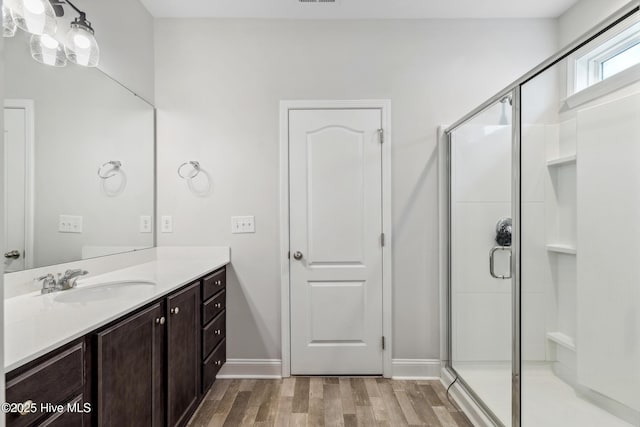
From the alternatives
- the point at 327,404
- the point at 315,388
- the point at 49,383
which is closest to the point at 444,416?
the point at 327,404

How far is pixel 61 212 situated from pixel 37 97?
55cm

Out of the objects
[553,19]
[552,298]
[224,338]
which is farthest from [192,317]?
[553,19]

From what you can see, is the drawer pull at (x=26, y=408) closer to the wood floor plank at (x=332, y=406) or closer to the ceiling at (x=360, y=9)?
the wood floor plank at (x=332, y=406)

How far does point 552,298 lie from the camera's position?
5.35 feet

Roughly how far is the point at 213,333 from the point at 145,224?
937 mm

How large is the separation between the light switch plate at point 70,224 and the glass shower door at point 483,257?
2.27 meters

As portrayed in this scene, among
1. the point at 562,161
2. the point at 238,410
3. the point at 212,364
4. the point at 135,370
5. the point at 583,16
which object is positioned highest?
the point at 583,16

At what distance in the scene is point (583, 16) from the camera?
2475 mm

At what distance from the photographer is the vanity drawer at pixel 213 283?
2.20m

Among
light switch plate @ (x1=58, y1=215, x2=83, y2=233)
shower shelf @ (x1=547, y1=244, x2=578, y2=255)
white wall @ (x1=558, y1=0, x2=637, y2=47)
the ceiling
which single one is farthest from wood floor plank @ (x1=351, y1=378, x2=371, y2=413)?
white wall @ (x1=558, y1=0, x2=637, y2=47)

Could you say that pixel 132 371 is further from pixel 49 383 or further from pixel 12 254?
pixel 12 254

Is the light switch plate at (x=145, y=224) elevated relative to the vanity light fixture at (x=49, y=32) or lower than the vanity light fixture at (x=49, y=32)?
lower

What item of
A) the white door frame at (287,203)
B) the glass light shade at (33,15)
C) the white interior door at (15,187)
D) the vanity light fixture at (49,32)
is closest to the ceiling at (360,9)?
the white door frame at (287,203)

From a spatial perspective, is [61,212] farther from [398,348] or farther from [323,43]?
[398,348]
